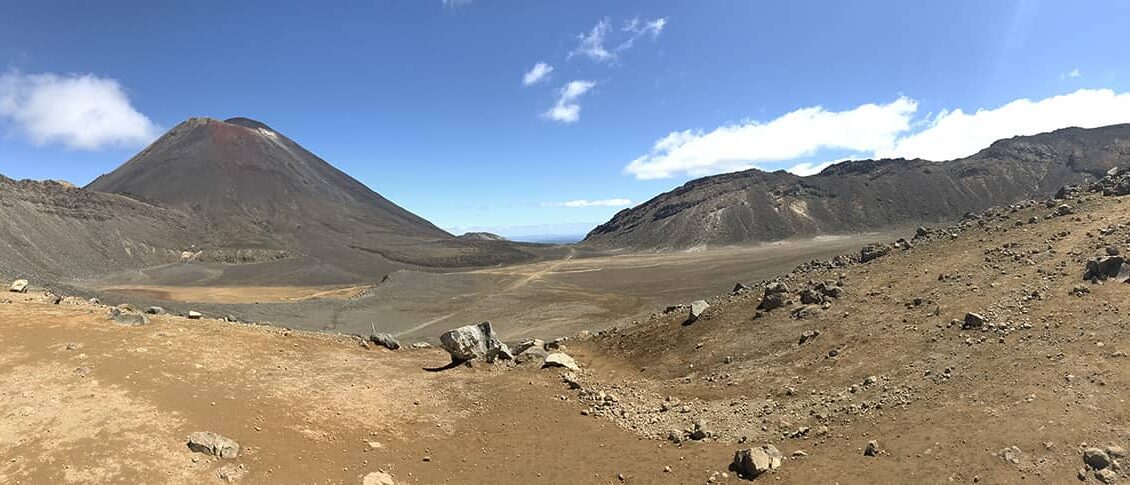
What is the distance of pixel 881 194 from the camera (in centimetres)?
13600

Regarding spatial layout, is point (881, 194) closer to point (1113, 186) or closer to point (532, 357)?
point (1113, 186)

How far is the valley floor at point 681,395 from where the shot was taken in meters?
8.72

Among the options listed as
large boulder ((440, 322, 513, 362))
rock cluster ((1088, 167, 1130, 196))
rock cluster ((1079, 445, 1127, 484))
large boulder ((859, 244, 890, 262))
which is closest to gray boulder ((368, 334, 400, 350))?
large boulder ((440, 322, 513, 362))

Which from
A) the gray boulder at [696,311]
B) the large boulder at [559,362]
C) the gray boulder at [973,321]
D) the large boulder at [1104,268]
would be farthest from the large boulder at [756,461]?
the gray boulder at [696,311]

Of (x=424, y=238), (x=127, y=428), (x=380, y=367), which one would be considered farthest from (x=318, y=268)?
(x=127, y=428)

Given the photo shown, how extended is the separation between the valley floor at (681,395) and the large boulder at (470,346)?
0.69 metres

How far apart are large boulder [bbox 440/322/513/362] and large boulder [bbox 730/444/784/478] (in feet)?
30.4

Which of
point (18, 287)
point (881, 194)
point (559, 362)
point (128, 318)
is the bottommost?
point (559, 362)

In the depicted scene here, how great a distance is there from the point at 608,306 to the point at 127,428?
43.3m

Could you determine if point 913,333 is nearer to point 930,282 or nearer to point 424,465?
point 930,282

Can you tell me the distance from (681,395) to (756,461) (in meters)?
4.56

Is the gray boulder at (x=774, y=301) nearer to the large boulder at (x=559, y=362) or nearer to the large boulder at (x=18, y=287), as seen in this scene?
the large boulder at (x=559, y=362)

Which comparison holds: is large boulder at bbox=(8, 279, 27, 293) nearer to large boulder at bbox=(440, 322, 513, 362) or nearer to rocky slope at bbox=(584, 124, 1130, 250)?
large boulder at bbox=(440, 322, 513, 362)

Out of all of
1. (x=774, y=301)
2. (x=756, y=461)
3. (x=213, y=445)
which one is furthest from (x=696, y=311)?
(x=213, y=445)
